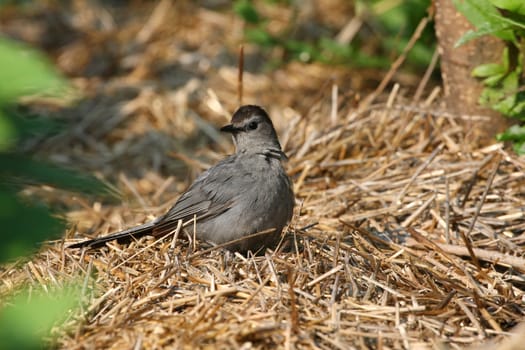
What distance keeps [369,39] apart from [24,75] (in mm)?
7428

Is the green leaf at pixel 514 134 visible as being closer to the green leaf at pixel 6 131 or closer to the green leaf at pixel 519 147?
the green leaf at pixel 519 147

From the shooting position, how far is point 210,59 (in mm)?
9094

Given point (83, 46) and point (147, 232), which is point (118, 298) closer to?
point (147, 232)

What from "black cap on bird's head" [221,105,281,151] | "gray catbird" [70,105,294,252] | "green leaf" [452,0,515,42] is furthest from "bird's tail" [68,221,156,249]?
"green leaf" [452,0,515,42]

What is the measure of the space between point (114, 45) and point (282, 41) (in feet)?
7.88

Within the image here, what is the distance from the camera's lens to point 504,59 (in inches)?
236

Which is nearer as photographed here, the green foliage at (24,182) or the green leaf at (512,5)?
the green foliage at (24,182)

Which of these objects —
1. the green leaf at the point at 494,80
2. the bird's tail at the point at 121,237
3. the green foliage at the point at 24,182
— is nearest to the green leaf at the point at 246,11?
the green leaf at the point at 494,80

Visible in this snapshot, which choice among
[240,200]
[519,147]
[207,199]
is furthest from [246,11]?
[519,147]

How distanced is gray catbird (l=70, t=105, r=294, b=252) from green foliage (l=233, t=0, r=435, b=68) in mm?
2306

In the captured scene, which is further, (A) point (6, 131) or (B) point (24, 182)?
(B) point (24, 182)

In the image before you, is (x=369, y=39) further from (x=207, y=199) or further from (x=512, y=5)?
(x=207, y=199)

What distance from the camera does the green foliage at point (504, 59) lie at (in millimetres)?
5301

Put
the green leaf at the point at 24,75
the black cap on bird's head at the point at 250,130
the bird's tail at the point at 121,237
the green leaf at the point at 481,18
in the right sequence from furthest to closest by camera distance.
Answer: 1. the black cap on bird's head at the point at 250,130
2. the green leaf at the point at 481,18
3. the bird's tail at the point at 121,237
4. the green leaf at the point at 24,75
